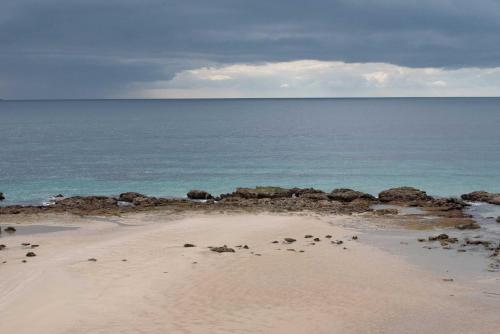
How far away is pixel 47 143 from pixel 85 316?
299ft

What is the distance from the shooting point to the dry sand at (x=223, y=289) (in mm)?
19391

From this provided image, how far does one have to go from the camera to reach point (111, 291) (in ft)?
74.1

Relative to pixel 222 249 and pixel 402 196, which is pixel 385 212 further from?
pixel 222 249

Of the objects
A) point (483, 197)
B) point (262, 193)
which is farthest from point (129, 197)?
point (483, 197)

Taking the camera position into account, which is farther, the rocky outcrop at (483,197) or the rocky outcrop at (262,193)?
the rocky outcrop at (262,193)

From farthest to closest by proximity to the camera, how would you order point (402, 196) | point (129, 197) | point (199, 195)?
1. point (199, 195)
2. point (129, 197)
3. point (402, 196)

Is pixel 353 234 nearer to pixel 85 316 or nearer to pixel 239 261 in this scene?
pixel 239 261

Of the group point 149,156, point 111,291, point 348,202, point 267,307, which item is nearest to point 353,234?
point 348,202

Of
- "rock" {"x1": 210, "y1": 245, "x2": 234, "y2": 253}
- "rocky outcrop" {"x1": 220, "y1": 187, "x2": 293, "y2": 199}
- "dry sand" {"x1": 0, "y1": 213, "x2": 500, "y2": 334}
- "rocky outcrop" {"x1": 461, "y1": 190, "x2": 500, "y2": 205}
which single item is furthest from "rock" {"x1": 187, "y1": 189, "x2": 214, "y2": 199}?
"rocky outcrop" {"x1": 461, "y1": 190, "x2": 500, "y2": 205}

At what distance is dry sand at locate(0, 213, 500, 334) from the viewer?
19.4 meters

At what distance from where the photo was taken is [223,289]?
23203mm

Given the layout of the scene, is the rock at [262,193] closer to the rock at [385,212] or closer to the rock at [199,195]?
the rock at [199,195]

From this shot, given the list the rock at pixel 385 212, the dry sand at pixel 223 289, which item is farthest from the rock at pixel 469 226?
the dry sand at pixel 223 289

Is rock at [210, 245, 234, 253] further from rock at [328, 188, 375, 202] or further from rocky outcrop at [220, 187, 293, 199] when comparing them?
rock at [328, 188, 375, 202]
